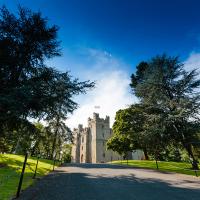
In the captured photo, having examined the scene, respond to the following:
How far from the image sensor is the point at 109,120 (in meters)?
68.9

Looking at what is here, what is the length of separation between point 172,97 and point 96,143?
43.8 meters

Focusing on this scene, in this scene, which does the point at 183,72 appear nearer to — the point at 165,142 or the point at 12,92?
the point at 165,142

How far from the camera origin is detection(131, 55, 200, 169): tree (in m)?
18.3

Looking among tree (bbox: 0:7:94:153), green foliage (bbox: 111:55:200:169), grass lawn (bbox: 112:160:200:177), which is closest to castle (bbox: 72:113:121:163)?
grass lawn (bbox: 112:160:200:177)

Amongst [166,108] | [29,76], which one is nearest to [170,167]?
[166,108]

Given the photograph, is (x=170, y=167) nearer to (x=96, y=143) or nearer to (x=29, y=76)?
(x=29, y=76)

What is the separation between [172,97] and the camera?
21906 mm

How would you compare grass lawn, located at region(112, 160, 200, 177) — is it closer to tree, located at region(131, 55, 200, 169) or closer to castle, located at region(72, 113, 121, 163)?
tree, located at region(131, 55, 200, 169)

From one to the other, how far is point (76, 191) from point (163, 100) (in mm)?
15284

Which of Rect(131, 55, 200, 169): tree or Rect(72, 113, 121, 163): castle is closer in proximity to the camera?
Rect(131, 55, 200, 169): tree

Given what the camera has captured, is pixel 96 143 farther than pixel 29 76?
Yes

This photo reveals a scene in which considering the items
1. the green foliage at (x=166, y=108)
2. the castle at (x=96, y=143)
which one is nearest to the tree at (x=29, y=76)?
the green foliage at (x=166, y=108)

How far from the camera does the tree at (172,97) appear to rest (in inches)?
720

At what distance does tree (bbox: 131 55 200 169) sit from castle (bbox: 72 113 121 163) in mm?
42456
